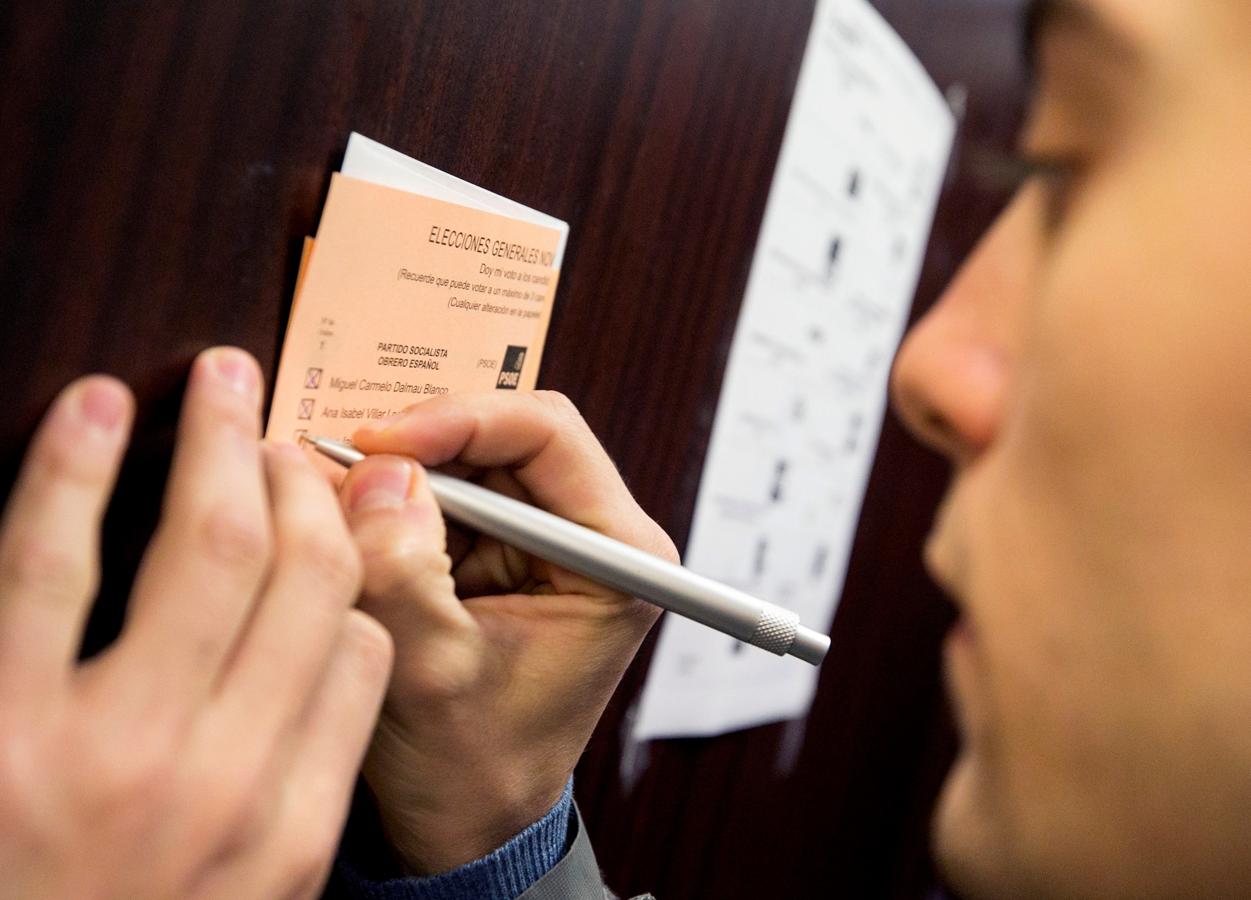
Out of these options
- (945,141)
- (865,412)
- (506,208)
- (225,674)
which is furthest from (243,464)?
(945,141)

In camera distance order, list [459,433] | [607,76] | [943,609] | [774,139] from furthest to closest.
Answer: [943,609], [774,139], [607,76], [459,433]

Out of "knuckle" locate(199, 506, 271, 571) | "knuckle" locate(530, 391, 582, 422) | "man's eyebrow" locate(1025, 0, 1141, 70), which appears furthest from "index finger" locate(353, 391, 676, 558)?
Result: "man's eyebrow" locate(1025, 0, 1141, 70)

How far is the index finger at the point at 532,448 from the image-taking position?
1.28ft

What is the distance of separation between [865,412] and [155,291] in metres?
0.64

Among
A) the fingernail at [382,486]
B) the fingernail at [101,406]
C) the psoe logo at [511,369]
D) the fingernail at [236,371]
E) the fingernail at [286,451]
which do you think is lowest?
the fingernail at [382,486]

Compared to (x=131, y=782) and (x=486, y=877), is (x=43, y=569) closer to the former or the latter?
(x=131, y=782)

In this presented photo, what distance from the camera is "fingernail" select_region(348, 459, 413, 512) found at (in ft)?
1.13

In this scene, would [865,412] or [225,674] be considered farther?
[865,412]

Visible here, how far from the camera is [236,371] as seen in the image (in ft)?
1.08

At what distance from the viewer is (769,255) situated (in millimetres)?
667

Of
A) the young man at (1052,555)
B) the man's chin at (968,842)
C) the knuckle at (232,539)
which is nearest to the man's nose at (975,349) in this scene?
the young man at (1052,555)

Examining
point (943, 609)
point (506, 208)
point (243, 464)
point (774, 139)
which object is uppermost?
point (774, 139)

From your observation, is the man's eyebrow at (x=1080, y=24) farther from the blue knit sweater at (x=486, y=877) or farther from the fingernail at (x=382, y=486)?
the blue knit sweater at (x=486, y=877)

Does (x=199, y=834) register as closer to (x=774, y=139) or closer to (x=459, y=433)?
(x=459, y=433)
